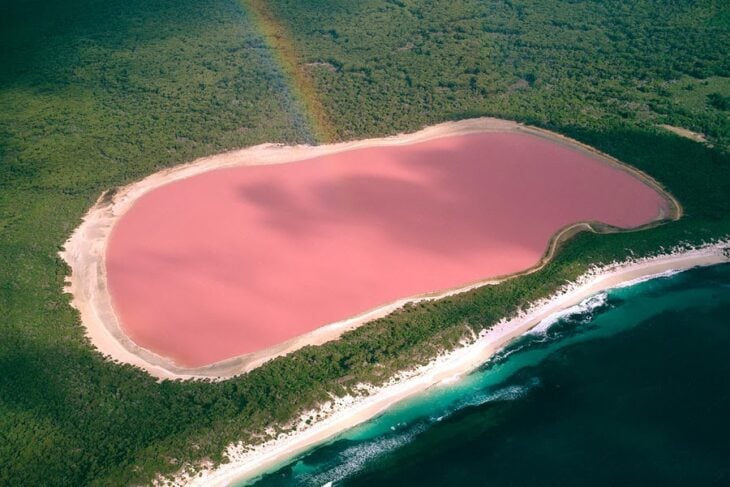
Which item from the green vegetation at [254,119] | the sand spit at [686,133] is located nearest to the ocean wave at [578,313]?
the green vegetation at [254,119]

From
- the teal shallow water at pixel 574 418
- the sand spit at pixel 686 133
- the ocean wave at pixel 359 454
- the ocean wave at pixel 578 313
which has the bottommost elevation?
the ocean wave at pixel 359 454

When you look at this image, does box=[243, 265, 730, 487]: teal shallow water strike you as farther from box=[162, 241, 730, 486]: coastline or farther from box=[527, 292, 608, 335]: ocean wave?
box=[162, 241, 730, 486]: coastline

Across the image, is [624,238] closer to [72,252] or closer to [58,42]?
[72,252]

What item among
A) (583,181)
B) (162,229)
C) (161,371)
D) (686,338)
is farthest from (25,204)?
(686,338)

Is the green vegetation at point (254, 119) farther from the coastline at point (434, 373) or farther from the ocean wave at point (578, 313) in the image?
the ocean wave at point (578, 313)

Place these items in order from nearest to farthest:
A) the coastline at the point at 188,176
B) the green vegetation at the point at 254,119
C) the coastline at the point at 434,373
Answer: the coastline at the point at 434,373
the green vegetation at the point at 254,119
the coastline at the point at 188,176

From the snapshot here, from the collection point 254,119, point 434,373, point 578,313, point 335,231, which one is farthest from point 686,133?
point 254,119
